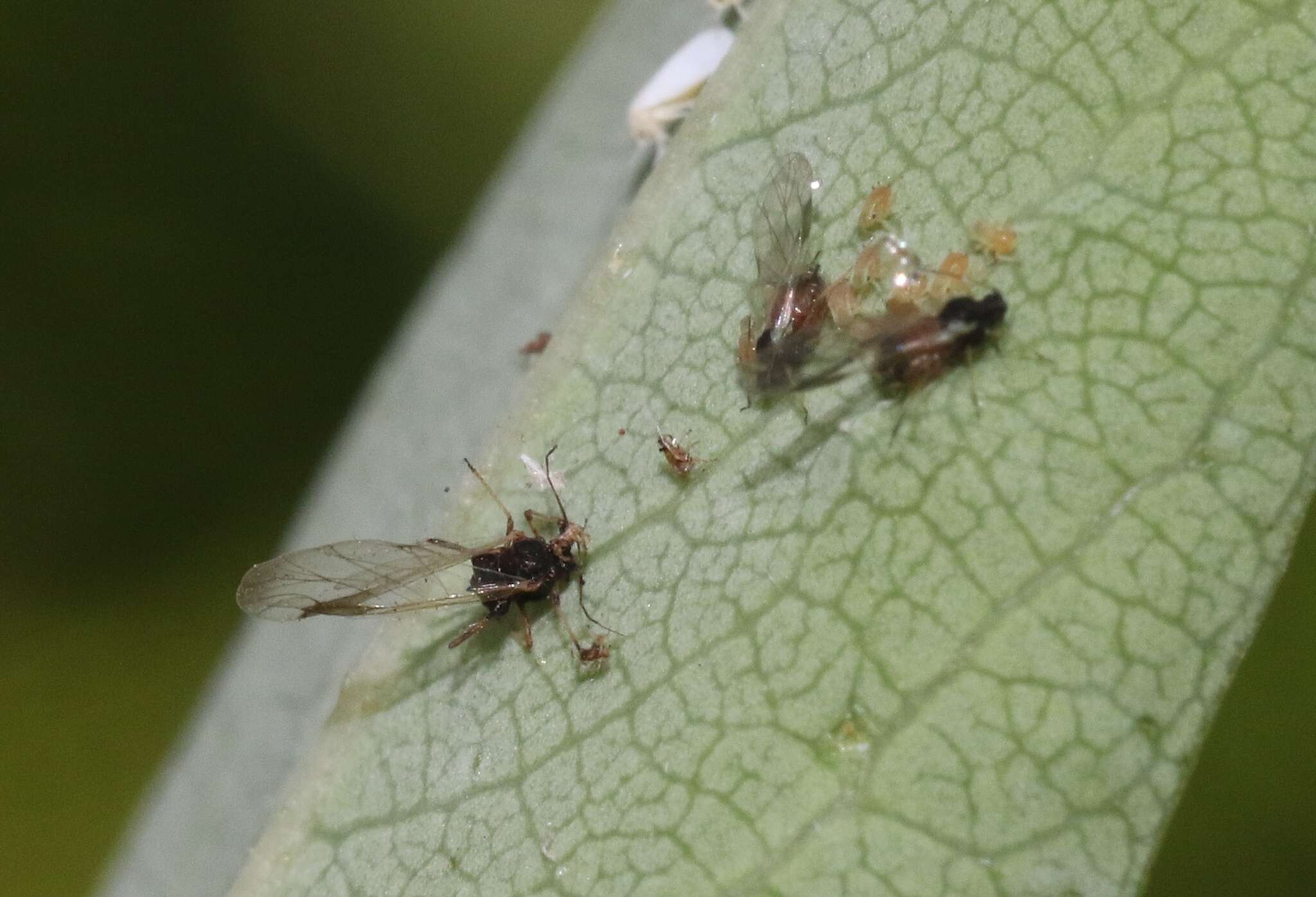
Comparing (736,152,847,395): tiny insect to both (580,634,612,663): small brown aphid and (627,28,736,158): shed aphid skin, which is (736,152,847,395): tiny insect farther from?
(580,634,612,663): small brown aphid

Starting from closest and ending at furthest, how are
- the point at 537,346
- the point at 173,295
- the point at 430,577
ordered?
the point at 430,577
the point at 537,346
the point at 173,295

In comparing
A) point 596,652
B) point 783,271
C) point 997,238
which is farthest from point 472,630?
point 997,238

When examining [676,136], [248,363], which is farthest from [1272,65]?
→ [248,363]

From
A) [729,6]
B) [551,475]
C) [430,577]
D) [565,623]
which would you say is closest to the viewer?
[565,623]

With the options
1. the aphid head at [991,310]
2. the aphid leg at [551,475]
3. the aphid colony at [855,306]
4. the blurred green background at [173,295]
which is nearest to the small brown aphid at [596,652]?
the aphid leg at [551,475]

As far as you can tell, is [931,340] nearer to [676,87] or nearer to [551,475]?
[551,475]

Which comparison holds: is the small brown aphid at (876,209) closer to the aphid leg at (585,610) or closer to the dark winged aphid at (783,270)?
the dark winged aphid at (783,270)
